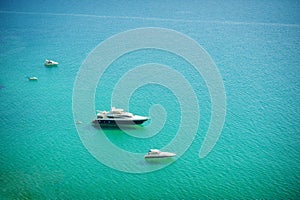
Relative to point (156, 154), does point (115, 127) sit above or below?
above

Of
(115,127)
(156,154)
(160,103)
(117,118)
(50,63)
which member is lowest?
(156,154)

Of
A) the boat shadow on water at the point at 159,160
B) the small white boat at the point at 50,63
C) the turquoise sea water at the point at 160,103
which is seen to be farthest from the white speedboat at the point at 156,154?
the small white boat at the point at 50,63

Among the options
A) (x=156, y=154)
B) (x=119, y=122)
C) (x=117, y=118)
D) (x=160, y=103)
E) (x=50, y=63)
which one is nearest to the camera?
(x=156, y=154)

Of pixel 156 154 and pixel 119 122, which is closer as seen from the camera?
pixel 156 154

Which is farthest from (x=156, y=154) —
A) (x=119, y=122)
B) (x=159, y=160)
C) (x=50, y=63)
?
(x=50, y=63)

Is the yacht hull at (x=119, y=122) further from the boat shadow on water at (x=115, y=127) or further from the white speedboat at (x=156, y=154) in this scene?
the white speedboat at (x=156, y=154)

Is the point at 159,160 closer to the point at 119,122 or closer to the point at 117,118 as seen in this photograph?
the point at 119,122

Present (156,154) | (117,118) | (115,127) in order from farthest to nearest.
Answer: (115,127), (117,118), (156,154)
